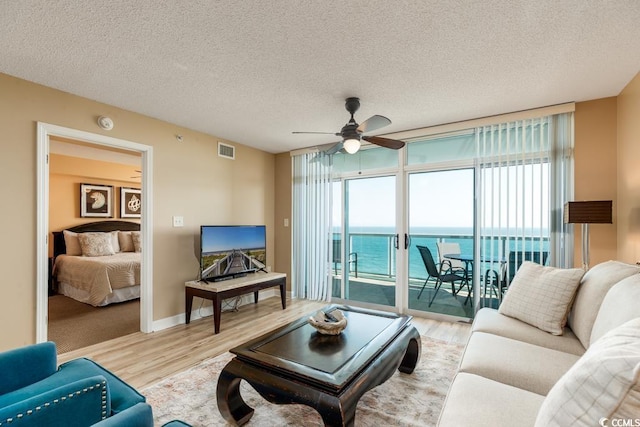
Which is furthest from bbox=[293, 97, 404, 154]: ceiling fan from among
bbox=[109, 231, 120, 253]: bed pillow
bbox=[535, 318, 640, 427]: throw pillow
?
bbox=[109, 231, 120, 253]: bed pillow

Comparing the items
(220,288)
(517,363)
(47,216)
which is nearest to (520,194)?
(517,363)

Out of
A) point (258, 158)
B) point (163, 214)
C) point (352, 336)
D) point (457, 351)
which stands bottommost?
point (457, 351)

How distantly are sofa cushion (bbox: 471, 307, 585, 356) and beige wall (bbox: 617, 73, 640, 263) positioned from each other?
123 cm

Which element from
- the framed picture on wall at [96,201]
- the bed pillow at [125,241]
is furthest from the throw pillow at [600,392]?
the framed picture on wall at [96,201]

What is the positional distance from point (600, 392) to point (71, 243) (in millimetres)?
6924

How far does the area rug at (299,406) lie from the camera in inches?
75.6

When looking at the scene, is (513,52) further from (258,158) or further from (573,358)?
(258,158)

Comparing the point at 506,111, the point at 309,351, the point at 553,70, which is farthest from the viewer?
the point at 506,111

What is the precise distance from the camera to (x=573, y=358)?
1.72m

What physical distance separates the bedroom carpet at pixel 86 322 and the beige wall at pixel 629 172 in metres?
5.10

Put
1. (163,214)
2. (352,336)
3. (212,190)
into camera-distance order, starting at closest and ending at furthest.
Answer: (352,336) < (163,214) < (212,190)

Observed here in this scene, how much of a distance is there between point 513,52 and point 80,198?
7129 millimetres

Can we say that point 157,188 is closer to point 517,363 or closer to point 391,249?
point 391,249

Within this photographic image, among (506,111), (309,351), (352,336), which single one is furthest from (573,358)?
(506,111)
